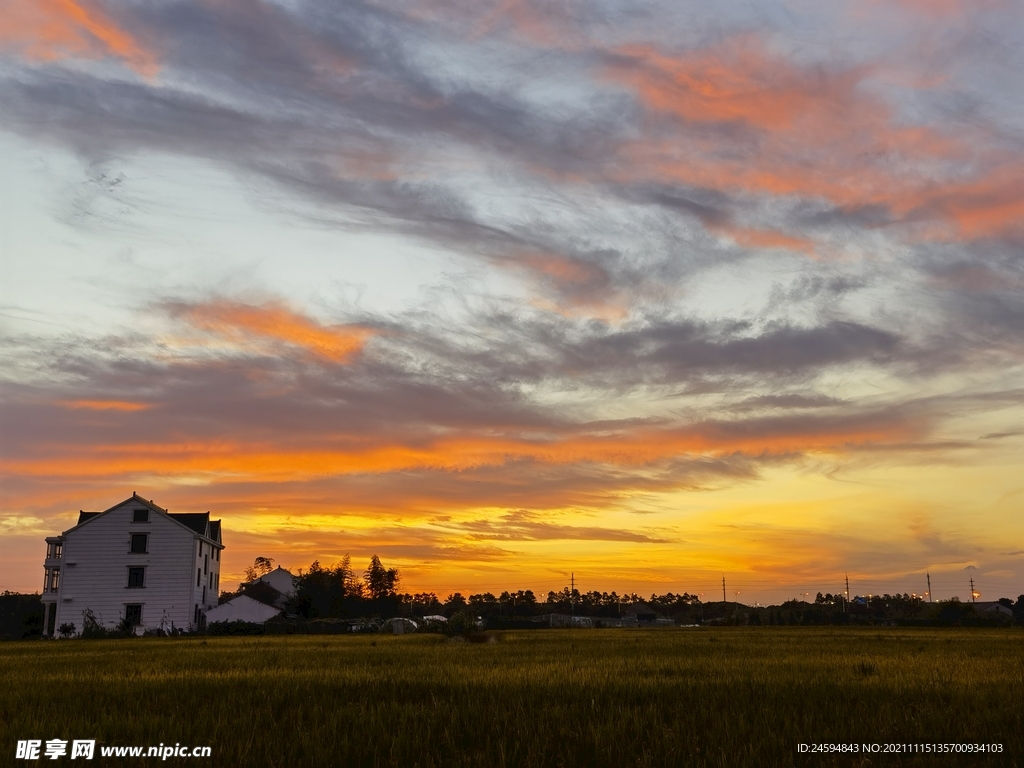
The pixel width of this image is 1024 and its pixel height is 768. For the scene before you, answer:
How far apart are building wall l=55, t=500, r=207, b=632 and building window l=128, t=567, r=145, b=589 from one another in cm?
28

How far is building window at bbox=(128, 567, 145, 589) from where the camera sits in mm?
73625

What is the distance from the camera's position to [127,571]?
243 feet

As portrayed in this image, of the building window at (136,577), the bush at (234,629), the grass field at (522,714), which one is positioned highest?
the building window at (136,577)

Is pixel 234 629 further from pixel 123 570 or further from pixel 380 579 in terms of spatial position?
pixel 380 579

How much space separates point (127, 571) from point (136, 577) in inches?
37.1

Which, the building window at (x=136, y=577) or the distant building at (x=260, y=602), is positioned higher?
the building window at (x=136, y=577)

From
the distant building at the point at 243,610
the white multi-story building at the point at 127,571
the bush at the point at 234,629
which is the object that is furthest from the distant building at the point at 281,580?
the bush at the point at 234,629

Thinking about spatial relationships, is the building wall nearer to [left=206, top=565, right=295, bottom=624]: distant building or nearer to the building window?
the building window

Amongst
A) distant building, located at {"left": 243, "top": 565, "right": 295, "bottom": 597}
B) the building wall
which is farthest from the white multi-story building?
distant building, located at {"left": 243, "top": 565, "right": 295, "bottom": 597}

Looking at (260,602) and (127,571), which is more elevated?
(127,571)

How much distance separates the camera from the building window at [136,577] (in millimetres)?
73625

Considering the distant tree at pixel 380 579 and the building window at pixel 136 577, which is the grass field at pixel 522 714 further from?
the distant tree at pixel 380 579

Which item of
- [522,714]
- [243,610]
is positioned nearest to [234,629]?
[243,610]

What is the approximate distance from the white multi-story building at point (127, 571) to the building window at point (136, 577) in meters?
0.08
